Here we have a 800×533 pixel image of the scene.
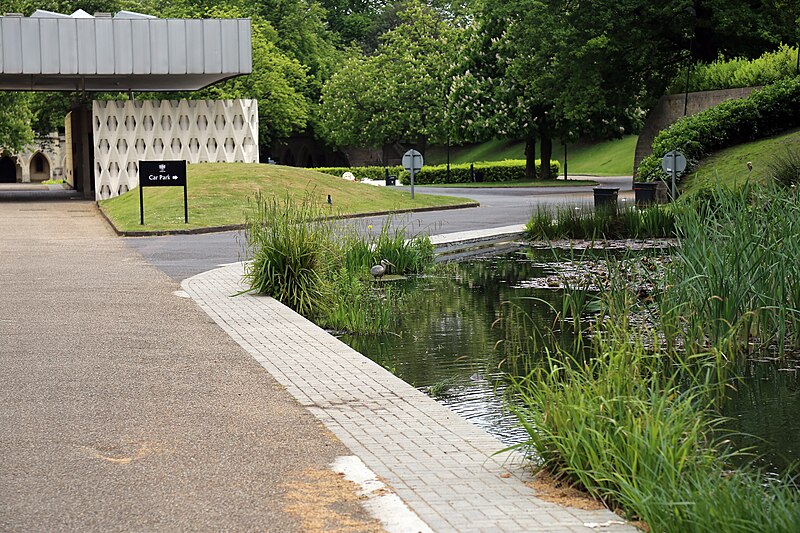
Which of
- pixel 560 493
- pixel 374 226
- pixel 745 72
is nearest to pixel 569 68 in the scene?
pixel 745 72

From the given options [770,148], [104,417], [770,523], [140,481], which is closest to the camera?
[770,523]

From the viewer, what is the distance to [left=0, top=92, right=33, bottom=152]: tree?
52.7 metres

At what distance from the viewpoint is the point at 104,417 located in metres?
7.49

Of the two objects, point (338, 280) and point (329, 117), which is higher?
point (329, 117)

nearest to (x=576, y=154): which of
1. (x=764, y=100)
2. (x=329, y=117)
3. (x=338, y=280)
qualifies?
(x=329, y=117)

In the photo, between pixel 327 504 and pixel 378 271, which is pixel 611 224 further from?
pixel 327 504

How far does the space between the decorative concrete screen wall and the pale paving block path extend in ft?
94.3

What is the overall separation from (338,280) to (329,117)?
59082 millimetres

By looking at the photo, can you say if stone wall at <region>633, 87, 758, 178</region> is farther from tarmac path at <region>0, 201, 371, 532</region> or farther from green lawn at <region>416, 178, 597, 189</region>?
tarmac path at <region>0, 201, 371, 532</region>

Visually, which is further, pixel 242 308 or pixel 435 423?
pixel 242 308

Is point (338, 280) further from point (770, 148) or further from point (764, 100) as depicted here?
point (764, 100)

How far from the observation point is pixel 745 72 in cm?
3525

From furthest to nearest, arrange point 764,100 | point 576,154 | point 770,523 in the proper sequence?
1. point 576,154
2. point 764,100
3. point 770,523

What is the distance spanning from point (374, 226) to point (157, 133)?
1438cm
